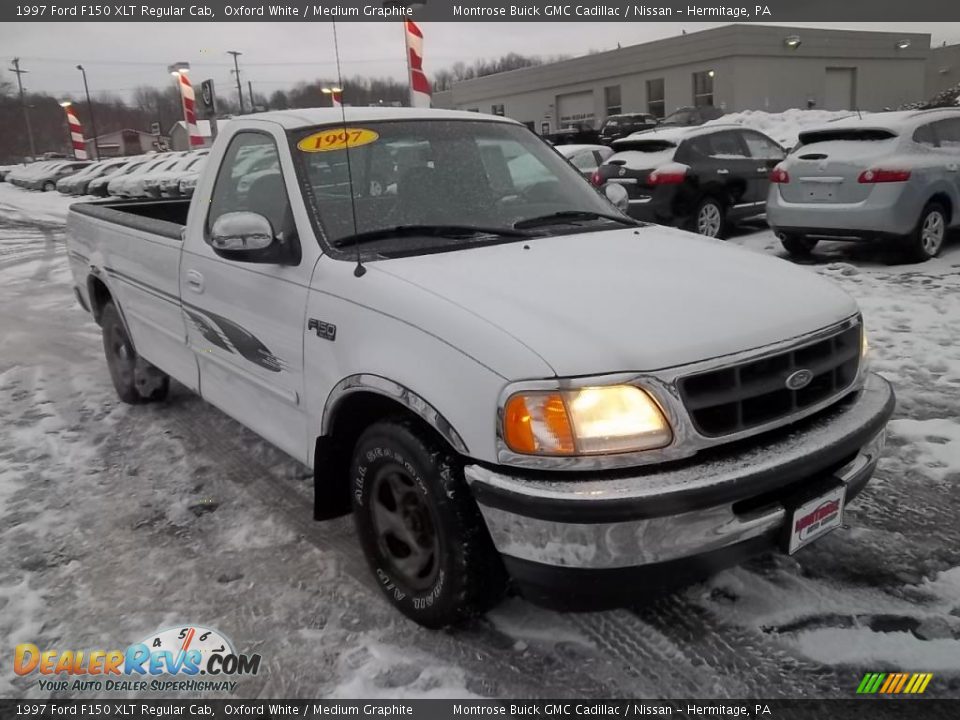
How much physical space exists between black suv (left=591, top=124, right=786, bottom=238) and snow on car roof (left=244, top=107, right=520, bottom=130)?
6893mm

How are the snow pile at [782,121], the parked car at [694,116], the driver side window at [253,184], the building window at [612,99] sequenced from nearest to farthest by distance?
the driver side window at [253,184] → the snow pile at [782,121] → the parked car at [694,116] → the building window at [612,99]

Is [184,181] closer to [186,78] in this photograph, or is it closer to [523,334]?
[186,78]

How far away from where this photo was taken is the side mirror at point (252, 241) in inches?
121

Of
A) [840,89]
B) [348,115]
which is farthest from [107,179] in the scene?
[840,89]

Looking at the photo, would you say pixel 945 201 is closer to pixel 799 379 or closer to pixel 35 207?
pixel 799 379

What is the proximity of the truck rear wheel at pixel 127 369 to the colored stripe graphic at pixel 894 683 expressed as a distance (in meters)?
4.48

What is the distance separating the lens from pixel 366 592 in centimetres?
309

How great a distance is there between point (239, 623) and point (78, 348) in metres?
5.25

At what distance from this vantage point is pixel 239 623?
2.93 metres

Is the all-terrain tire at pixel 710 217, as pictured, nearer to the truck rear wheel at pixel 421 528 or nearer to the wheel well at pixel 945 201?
the wheel well at pixel 945 201

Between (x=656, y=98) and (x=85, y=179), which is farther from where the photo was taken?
(x=656, y=98)

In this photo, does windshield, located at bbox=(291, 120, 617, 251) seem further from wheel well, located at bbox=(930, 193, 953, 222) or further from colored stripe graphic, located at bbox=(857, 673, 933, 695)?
wheel well, located at bbox=(930, 193, 953, 222)

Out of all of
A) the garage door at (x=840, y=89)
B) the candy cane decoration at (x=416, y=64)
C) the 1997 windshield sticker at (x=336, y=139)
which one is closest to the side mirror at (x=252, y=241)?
the 1997 windshield sticker at (x=336, y=139)

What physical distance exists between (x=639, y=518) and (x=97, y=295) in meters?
4.90
